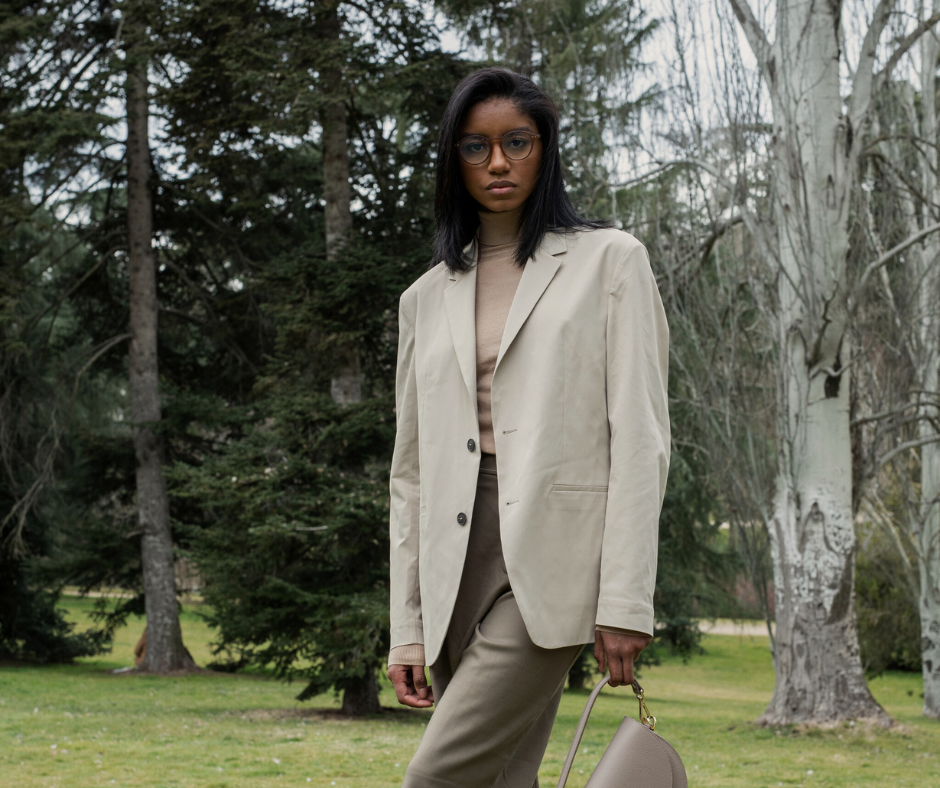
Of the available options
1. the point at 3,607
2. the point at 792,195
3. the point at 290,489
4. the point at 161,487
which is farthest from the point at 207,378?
the point at 792,195

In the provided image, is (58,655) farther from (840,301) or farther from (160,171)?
(840,301)

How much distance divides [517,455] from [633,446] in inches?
8.3

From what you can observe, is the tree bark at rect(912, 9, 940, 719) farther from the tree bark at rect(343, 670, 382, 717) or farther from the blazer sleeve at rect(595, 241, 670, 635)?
the blazer sleeve at rect(595, 241, 670, 635)

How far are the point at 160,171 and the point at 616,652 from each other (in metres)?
14.9

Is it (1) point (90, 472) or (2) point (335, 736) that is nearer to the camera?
(2) point (335, 736)

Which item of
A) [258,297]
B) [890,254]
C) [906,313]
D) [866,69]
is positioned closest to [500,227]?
[890,254]

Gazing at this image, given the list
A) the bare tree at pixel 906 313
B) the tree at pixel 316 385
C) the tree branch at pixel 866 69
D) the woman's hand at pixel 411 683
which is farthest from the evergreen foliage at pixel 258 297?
the woman's hand at pixel 411 683

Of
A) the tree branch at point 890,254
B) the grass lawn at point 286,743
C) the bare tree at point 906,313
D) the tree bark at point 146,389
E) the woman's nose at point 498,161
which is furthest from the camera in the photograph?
the tree bark at point 146,389

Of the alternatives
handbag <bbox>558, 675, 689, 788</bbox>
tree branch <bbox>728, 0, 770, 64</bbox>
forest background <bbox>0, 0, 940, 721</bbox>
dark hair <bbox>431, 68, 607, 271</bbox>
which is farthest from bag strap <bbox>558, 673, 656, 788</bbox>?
tree branch <bbox>728, 0, 770, 64</bbox>

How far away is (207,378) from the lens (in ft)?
54.6

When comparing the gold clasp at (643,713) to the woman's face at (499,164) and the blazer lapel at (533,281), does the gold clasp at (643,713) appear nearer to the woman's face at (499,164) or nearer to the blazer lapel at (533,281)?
the blazer lapel at (533,281)

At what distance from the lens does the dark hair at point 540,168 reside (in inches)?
82.4

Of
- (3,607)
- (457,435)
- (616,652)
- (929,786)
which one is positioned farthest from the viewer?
(3,607)

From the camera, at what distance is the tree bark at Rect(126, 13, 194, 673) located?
586 inches
